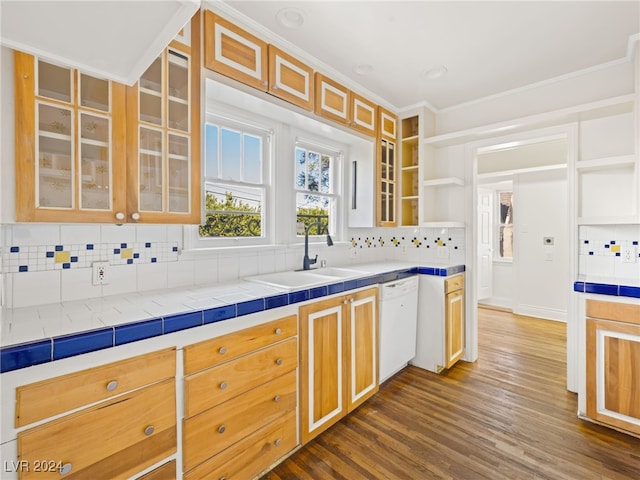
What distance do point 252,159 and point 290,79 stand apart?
635mm

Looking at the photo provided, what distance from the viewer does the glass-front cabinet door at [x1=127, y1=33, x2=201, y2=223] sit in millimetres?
1449

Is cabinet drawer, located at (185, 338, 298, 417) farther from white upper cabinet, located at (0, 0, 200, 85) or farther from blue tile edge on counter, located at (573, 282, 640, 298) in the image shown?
blue tile edge on counter, located at (573, 282, 640, 298)

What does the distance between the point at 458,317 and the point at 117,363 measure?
2.79 metres

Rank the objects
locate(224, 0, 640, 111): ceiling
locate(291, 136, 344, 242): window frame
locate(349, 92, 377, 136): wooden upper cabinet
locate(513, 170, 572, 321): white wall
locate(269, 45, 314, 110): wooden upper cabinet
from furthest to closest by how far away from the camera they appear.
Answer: locate(513, 170, 572, 321): white wall, locate(291, 136, 344, 242): window frame, locate(349, 92, 377, 136): wooden upper cabinet, locate(269, 45, 314, 110): wooden upper cabinet, locate(224, 0, 640, 111): ceiling

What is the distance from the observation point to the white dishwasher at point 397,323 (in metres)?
2.47

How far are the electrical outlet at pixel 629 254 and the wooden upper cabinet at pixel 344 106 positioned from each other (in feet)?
7.18

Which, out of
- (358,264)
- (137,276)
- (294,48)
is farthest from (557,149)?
(137,276)

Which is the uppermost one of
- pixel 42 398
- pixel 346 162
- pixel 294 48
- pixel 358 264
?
pixel 294 48

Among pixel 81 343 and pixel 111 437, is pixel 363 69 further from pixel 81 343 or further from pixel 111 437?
pixel 111 437

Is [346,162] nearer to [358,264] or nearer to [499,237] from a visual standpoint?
[358,264]

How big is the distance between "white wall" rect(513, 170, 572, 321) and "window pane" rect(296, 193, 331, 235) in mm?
3298

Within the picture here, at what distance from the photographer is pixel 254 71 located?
1889 mm

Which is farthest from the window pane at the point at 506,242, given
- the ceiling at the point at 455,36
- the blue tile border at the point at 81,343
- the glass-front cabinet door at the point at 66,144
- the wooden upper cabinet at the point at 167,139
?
the blue tile border at the point at 81,343

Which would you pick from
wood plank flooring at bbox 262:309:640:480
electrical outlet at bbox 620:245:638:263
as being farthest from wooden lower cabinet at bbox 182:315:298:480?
electrical outlet at bbox 620:245:638:263
